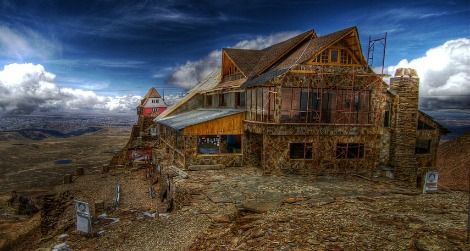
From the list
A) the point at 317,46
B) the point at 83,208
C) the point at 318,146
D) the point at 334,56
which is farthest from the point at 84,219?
the point at 334,56

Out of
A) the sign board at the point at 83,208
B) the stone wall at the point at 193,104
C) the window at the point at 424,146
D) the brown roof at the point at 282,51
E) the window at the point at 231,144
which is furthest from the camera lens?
the stone wall at the point at 193,104

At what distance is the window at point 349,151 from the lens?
2245 centimetres

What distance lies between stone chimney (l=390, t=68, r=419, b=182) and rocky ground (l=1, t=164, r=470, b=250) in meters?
4.17

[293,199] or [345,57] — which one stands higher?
[345,57]

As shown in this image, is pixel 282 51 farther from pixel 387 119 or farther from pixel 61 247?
pixel 61 247

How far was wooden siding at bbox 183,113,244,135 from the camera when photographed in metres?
23.4

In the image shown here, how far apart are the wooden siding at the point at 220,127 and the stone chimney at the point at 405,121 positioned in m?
12.2

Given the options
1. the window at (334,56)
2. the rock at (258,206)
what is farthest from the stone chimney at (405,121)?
the rock at (258,206)

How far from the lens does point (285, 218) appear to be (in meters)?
13.0

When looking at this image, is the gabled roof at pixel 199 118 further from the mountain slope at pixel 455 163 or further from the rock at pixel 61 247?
the mountain slope at pixel 455 163

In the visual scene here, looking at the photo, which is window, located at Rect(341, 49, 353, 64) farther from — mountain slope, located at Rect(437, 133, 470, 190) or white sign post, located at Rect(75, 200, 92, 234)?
mountain slope, located at Rect(437, 133, 470, 190)

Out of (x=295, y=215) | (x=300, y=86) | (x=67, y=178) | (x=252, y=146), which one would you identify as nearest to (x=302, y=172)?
(x=252, y=146)

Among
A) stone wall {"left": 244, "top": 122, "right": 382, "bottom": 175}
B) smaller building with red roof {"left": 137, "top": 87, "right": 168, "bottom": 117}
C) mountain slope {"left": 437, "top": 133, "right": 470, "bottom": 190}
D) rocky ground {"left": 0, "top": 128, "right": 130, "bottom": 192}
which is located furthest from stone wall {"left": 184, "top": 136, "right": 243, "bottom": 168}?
smaller building with red roof {"left": 137, "top": 87, "right": 168, "bottom": 117}

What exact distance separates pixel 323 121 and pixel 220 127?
7.91m
